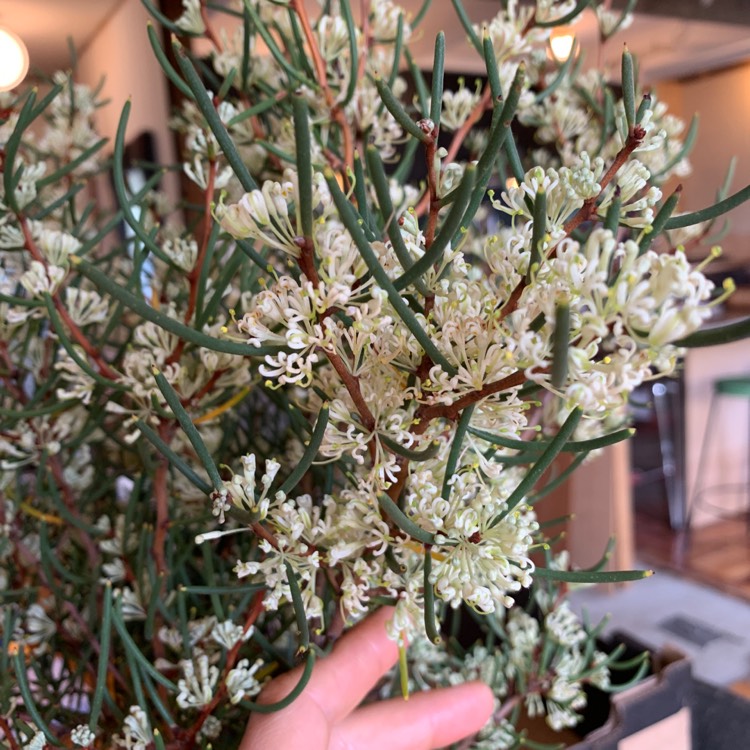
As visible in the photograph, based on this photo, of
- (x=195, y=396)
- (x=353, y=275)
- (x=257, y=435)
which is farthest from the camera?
(x=257, y=435)

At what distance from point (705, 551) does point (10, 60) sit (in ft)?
7.48

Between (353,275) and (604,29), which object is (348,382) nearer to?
(353,275)

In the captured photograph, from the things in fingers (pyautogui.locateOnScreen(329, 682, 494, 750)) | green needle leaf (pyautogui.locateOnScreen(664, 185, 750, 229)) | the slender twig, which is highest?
the slender twig

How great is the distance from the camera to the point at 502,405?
206 millimetres

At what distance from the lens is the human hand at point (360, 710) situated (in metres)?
0.27

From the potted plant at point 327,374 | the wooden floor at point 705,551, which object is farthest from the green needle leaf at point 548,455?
the wooden floor at point 705,551

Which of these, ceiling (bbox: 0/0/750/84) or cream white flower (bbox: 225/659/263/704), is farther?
ceiling (bbox: 0/0/750/84)

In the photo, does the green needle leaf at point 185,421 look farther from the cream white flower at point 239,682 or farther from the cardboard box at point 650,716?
the cardboard box at point 650,716

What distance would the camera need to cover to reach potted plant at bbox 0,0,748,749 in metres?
0.18

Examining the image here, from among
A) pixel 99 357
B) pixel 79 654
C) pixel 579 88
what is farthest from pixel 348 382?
pixel 579 88

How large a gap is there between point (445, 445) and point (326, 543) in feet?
0.20

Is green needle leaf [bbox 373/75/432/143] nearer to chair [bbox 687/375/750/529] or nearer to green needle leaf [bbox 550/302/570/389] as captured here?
green needle leaf [bbox 550/302/570/389]

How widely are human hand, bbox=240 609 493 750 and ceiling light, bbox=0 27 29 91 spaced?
1636 mm

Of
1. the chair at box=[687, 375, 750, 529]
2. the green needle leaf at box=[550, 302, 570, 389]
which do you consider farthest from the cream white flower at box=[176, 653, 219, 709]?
the chair at box=[687, 375, 750, 529]
